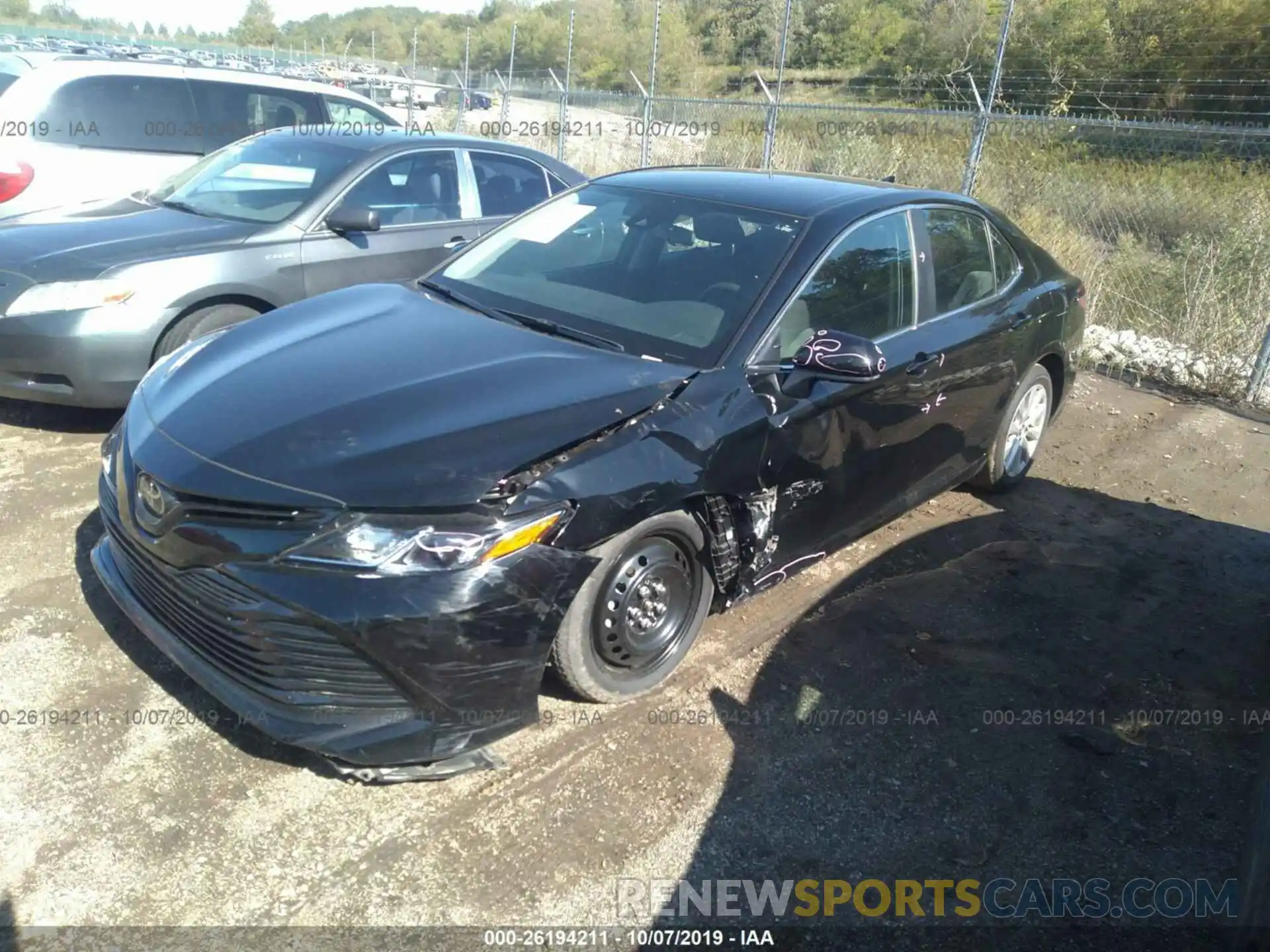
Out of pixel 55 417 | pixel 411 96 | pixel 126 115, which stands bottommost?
pixel 55 417

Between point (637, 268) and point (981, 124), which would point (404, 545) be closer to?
point (637, 268)

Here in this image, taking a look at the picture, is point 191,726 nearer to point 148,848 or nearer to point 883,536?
point 148,848

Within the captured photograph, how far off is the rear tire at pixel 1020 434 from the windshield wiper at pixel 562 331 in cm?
239

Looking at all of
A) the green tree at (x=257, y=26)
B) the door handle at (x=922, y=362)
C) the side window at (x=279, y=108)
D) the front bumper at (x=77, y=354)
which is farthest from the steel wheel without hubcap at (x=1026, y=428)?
the green tree at (x=257, y=26)

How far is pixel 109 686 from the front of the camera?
10.4 feet

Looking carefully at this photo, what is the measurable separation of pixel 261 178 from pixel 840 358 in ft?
13.3

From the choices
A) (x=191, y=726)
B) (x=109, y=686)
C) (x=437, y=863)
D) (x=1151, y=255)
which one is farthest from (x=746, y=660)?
(x=1151, y=255)

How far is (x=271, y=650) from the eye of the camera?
101 inches

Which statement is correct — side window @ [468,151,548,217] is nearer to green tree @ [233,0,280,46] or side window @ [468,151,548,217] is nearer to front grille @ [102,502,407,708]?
front grille @ [102,502,407,708]

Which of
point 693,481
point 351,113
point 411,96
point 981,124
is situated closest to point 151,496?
point 693,481

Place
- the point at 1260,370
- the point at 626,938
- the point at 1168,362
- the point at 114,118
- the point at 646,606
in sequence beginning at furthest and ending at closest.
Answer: the point at 1168,362
the point at 114,118
the point at 1260,370
the point at 646,606
the point at 626,938

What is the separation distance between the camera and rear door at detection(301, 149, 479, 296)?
214 inches

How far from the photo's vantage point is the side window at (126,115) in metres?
7.14

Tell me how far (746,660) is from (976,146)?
6699 mm
